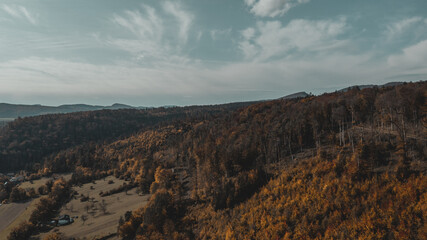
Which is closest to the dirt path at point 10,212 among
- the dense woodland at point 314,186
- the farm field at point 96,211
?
the farm field at point 96,211

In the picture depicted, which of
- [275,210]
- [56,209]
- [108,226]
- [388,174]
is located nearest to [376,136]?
[388,174]

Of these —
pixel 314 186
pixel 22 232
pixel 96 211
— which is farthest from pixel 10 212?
pixel 314 186

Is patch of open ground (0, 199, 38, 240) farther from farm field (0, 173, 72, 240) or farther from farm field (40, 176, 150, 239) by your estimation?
farm field (40, 176, 150, 239)

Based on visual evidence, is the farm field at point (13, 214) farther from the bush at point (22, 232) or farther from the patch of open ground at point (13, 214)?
the bush at point (22, 232)

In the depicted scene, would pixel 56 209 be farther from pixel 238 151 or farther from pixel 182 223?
pixel 238 151

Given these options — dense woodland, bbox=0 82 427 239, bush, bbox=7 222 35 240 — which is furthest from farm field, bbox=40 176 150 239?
dense woodland, bbox=0 82 427 239
